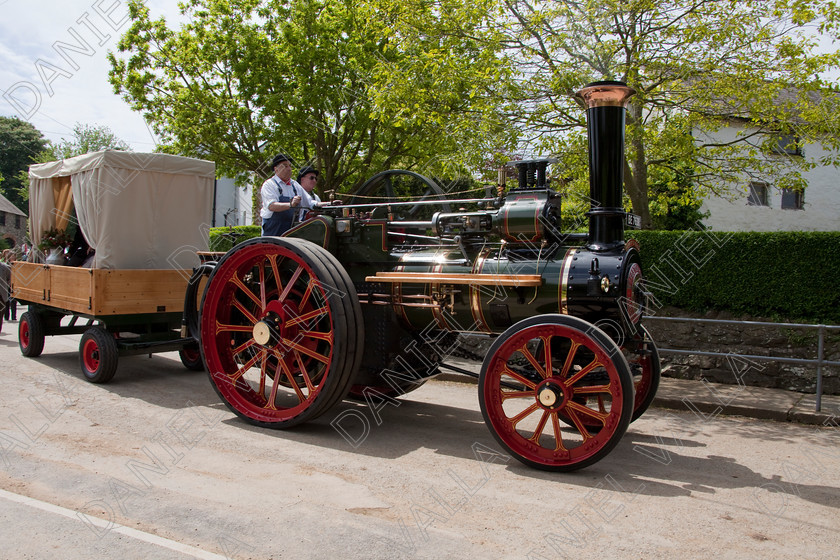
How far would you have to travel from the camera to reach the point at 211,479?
4117mm

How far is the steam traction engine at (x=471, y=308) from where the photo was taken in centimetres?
438

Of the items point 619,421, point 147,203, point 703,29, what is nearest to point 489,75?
point 703,29

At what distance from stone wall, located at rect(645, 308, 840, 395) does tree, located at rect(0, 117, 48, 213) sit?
50887 mm

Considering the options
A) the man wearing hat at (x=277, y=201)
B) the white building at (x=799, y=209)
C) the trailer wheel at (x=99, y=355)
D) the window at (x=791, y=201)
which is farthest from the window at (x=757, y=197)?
the trailer wheel at (x=99, y=355)

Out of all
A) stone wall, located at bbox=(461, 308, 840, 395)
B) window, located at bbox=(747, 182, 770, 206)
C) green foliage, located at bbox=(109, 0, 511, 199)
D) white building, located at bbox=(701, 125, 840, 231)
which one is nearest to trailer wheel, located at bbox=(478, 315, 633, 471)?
stone wall, located at bbox=(461, 308, 840, 395)

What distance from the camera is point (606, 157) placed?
462 centimetres

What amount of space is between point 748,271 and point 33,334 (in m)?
9.05

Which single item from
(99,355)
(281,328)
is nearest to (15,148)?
(99,355)

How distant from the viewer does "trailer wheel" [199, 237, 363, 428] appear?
16.5ft

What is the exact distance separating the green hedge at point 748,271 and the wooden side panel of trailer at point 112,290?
5661 mm

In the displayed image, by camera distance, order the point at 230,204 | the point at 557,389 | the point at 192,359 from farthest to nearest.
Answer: the point at 230,204 → the point at 192,359 → the point at 557,389

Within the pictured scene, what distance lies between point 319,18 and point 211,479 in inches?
483

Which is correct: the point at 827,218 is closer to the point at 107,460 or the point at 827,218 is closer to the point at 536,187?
the point at 536,187

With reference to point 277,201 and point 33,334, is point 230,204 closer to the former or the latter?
point 33,334
